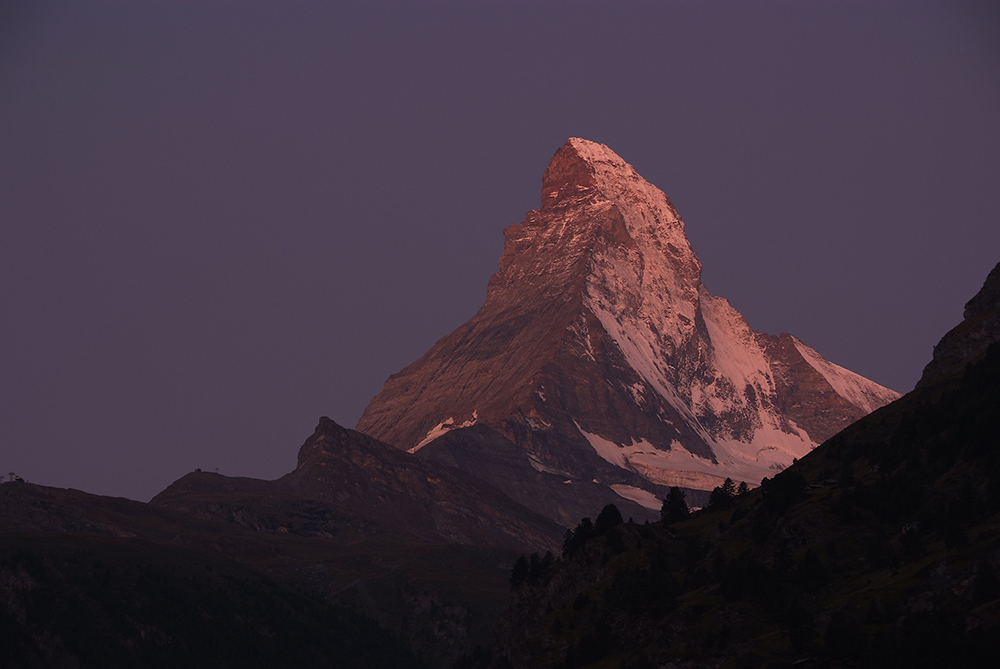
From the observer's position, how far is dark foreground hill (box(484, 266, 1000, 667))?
421 feet

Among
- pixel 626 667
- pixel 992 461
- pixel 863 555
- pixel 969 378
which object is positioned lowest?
pixel 626 667

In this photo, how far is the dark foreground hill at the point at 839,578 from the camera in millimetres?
128375

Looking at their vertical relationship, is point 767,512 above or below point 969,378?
below

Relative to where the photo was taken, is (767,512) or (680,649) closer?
(680,649)

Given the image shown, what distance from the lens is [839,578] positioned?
158250 mm

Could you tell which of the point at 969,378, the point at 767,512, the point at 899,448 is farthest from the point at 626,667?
the point at 969,378

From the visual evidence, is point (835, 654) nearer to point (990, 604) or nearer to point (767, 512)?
point (990, 604)

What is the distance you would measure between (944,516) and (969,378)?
155ft

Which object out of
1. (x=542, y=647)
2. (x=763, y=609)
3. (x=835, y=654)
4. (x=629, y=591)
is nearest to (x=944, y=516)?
(x=763, y=609)

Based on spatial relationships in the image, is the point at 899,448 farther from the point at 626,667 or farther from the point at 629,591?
the point at 626,667

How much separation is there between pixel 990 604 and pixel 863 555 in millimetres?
39992

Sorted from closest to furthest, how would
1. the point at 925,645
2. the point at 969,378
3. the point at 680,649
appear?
the point at 925,645 → the point at 680,649 → the point at 969,378

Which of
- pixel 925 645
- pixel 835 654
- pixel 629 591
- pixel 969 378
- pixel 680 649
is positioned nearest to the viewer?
pixel 925 645

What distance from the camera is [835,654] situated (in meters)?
131
